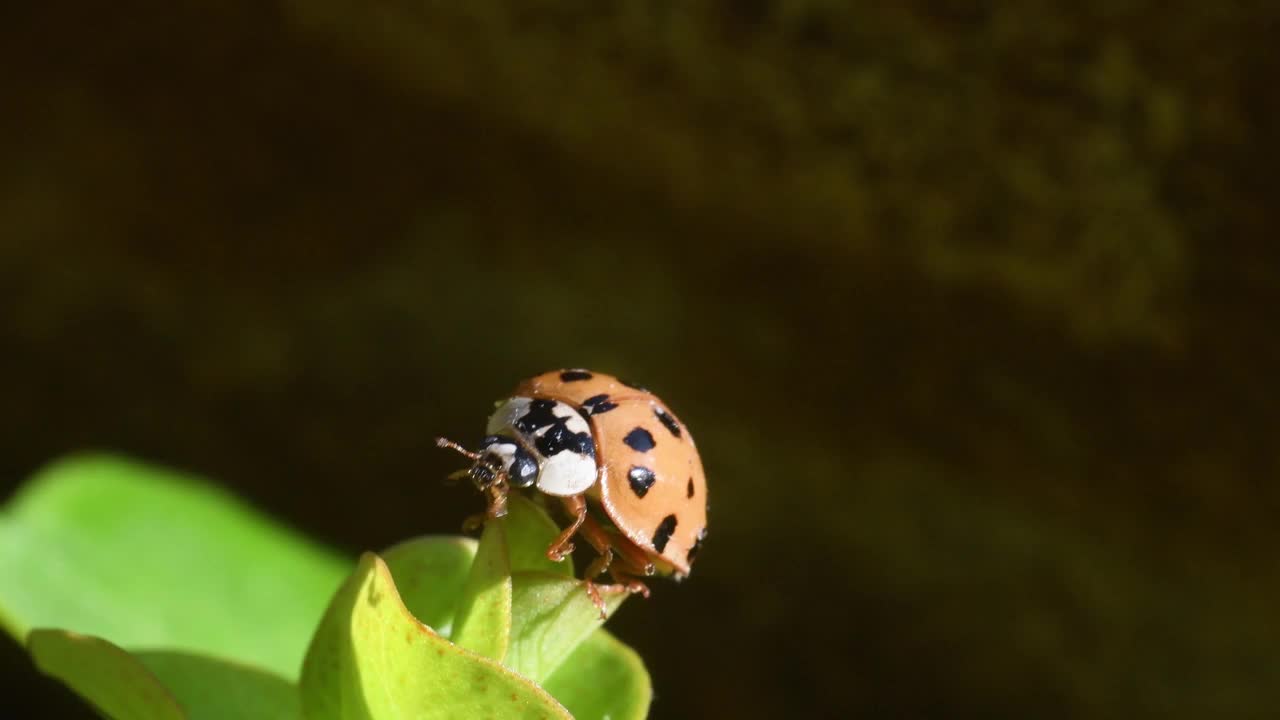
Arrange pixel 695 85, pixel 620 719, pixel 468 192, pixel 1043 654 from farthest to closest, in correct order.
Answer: pixel 468 192 → pixel 1043 654 → pixel 695 85 → pixel 620 719

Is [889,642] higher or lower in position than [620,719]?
lower

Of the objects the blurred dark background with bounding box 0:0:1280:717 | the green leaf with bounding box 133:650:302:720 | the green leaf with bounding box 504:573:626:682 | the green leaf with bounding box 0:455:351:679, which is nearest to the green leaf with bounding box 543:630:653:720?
the green leaf with bounding box 504:573:626:682

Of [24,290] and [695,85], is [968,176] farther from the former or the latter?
[24,290]

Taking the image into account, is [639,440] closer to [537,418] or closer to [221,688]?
[537,418]

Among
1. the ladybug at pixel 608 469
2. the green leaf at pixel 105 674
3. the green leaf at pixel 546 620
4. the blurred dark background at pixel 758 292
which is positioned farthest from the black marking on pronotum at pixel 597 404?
the blurred dark background at pixel 758 292

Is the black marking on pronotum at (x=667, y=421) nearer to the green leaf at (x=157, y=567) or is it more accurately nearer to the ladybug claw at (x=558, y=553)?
the ladybug claw at (x=558, y=553)

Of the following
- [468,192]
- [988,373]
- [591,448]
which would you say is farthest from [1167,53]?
[468,192]
